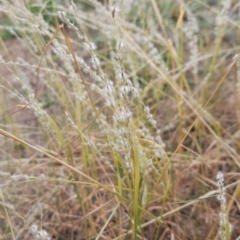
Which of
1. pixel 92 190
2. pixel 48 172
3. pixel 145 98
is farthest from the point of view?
pixel 145 98

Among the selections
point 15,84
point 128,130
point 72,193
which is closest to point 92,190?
point 72,193

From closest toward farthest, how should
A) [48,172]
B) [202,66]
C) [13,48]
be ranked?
[48,172], [202,66], [13,48]

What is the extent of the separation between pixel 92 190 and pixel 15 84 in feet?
2.19

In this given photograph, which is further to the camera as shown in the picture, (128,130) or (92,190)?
(92,190)

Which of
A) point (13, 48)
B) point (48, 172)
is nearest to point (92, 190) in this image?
point (48, 172)

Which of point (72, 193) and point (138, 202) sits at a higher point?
point (138, 202)

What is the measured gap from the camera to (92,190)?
52.5 inches

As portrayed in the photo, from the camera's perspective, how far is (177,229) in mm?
1216

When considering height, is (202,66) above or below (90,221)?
above

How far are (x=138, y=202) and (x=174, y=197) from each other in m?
0.20

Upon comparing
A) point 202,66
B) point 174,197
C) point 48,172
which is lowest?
point 48,172

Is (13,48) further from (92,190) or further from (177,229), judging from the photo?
(177,229)

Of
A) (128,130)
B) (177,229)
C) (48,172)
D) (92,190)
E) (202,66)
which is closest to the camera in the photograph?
(128,130)

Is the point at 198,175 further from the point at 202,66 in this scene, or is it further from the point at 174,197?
the point at 202,66
